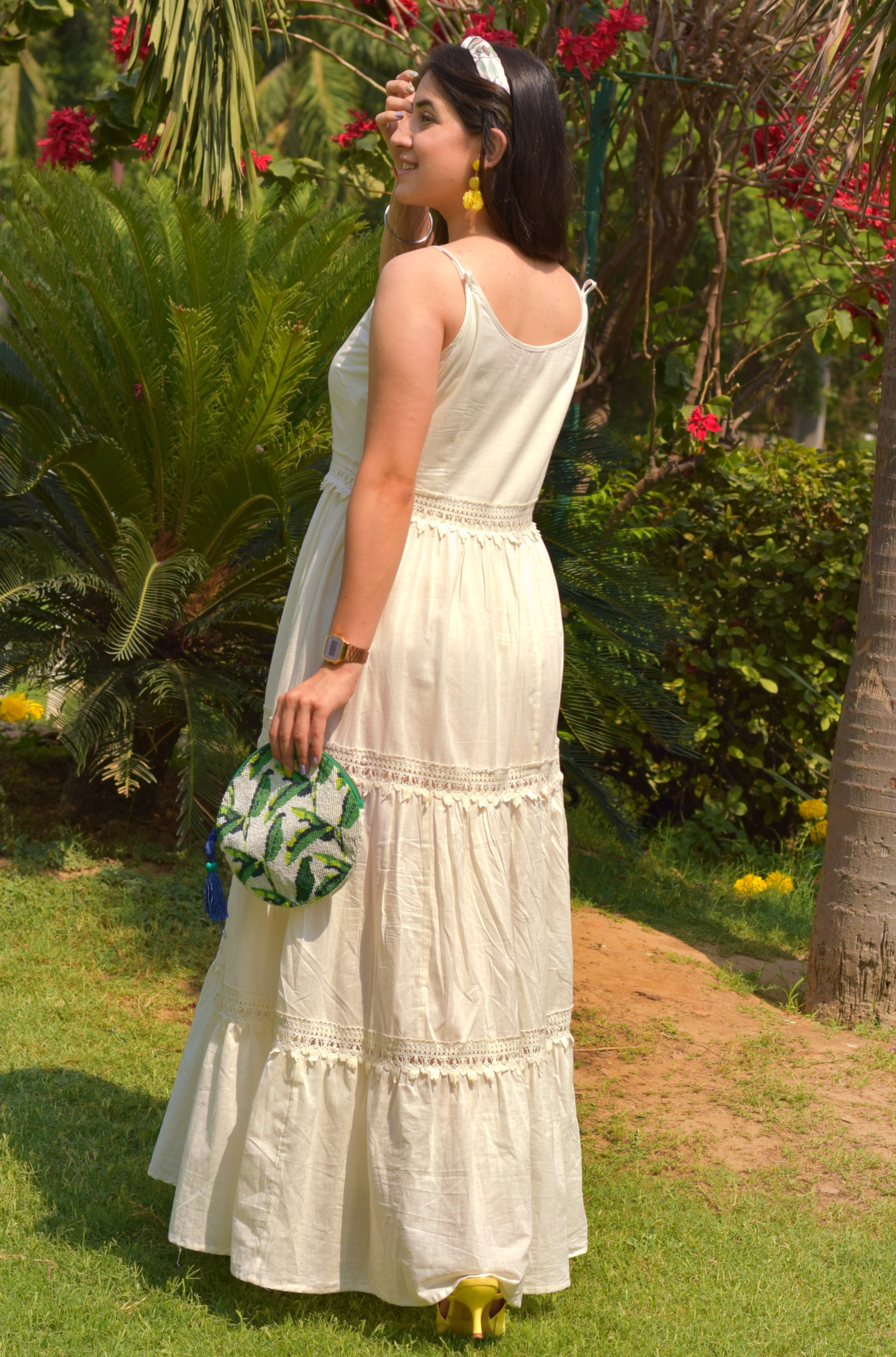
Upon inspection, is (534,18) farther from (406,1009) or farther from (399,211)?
(406,1009)

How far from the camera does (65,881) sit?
4551 mm

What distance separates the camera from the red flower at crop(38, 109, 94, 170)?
576 cm

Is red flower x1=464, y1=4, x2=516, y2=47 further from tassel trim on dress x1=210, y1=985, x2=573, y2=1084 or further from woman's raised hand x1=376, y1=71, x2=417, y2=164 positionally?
tassel trim on dress x1=210, y1=985, x2=573, y2=1084

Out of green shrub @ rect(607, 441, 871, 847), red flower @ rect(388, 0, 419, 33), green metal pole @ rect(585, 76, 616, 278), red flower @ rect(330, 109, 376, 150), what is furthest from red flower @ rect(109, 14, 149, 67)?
green shrub @ rect(607, 441, 871, 847)

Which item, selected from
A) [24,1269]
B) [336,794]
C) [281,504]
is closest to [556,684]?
[336,794]

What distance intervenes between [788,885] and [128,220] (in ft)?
11.0

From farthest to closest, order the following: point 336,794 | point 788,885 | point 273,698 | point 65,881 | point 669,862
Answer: point 669,862 < point 788,885 < point 65,881 < point 273,698 < point 336,794

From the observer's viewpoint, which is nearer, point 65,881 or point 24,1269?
point 24,1269

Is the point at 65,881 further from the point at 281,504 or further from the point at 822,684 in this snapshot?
the point at 822,684

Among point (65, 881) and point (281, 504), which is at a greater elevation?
point (281, 504)

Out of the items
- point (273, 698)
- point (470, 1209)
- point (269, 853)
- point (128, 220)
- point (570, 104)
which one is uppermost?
point (570, 104)

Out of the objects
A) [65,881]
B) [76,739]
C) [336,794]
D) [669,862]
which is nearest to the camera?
[336,794]

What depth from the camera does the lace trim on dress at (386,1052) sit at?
2268mm

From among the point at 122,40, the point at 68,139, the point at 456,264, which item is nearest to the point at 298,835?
the point at 456,264
